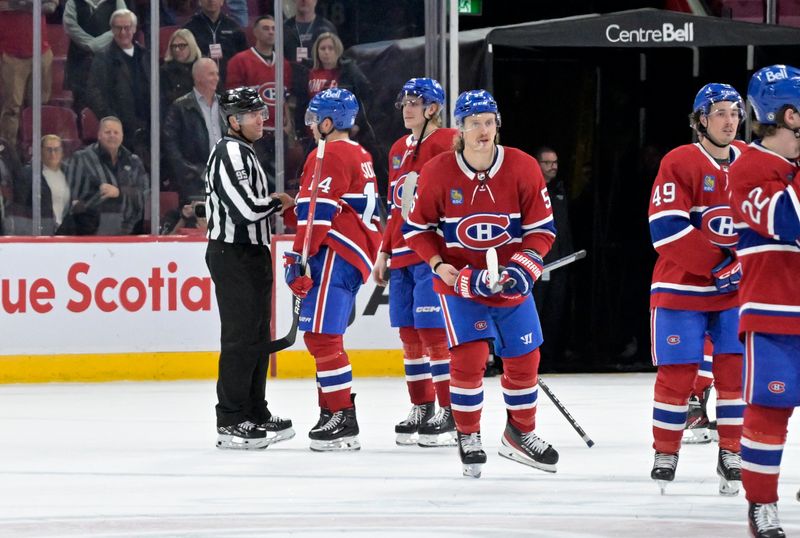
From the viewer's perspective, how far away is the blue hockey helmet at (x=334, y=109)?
19.9ft

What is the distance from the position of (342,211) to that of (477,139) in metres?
1.07

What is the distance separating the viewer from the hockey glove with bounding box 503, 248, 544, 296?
199 inches

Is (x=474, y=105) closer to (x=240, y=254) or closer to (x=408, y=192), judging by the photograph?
(x=408, y=192)

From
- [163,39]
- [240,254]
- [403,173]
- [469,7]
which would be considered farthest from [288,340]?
[469,7]

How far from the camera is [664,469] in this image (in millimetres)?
4930

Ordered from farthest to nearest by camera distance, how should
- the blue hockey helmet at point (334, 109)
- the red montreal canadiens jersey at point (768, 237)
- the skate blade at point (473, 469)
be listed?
the blue hockey helmet at point (334, 109), the skate blade at point (473, 469), the red montreal canadiens jersey at point (768, 237)

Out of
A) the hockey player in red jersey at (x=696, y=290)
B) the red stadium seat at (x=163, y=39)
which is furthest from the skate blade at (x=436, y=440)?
the red stadium seat at (x=163, y=39)

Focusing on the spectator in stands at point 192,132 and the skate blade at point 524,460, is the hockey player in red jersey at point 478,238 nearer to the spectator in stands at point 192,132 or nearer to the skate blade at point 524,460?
the skate blade at point 524,460

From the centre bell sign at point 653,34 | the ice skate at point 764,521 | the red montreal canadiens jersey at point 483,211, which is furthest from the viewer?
the centre bell sign at point 653,34

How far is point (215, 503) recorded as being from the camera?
4.86 metres

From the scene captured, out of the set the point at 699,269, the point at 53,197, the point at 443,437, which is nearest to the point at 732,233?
the point at 699,269

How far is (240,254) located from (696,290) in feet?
6.43

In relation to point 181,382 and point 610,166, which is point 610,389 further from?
point 181,382

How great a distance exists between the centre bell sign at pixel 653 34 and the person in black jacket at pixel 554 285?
95cm
